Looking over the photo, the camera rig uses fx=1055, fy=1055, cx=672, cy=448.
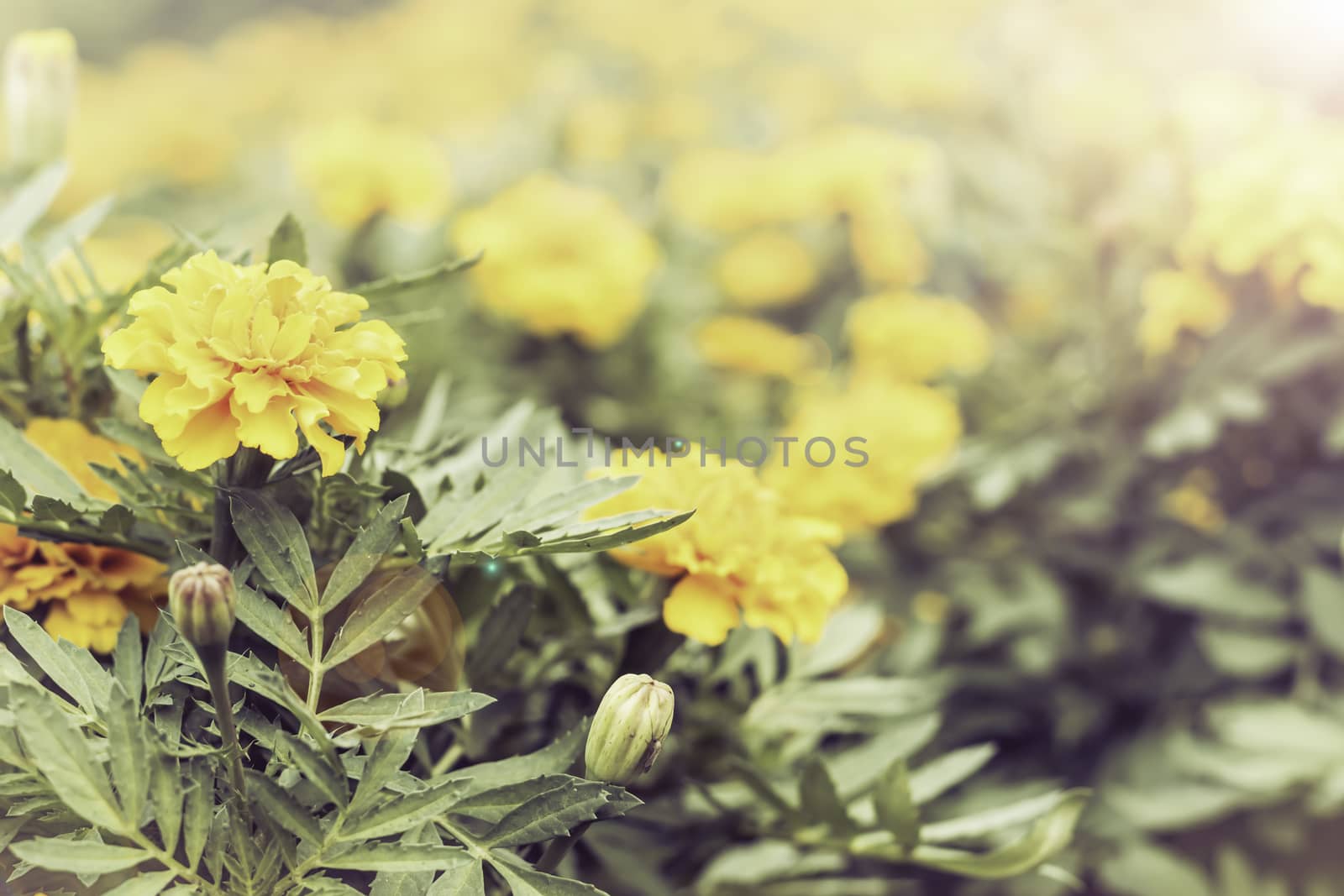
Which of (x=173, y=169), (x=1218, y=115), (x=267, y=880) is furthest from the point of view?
(x=173, y=169)

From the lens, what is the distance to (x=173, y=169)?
1.71 m

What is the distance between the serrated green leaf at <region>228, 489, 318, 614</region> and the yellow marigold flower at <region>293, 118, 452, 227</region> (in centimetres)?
73

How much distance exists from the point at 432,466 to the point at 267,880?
0.21 m

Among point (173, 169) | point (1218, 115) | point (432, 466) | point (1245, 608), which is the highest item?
point (1218, 115)

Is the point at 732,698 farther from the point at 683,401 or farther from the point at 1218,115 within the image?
the point at 1218,115

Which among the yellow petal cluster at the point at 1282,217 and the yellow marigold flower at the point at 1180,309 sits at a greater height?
the yellow petal cluster at the point at 1282,217

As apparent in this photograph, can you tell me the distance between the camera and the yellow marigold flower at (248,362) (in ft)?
1.14

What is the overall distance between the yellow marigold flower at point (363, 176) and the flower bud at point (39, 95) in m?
0.36

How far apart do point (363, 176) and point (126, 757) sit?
0.82m

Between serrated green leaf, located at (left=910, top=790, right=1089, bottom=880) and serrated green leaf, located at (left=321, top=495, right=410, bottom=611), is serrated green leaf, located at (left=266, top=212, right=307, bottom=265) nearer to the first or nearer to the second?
serrated green leaf, located at (left=321, top=495, right=410, bottom=611)

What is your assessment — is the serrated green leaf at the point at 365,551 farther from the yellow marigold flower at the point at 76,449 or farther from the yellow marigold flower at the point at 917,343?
the yellow marigold flower at the point at 917,343

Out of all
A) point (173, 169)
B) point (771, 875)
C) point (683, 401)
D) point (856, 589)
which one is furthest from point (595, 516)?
point (173, 169)

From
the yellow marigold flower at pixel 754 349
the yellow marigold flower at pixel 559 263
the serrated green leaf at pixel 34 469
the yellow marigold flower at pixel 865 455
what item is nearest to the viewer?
the serrated green leaf at pixel 34 469

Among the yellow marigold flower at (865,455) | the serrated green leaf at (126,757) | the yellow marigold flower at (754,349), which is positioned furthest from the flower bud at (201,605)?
the yellow marigold flower at (754,349)
